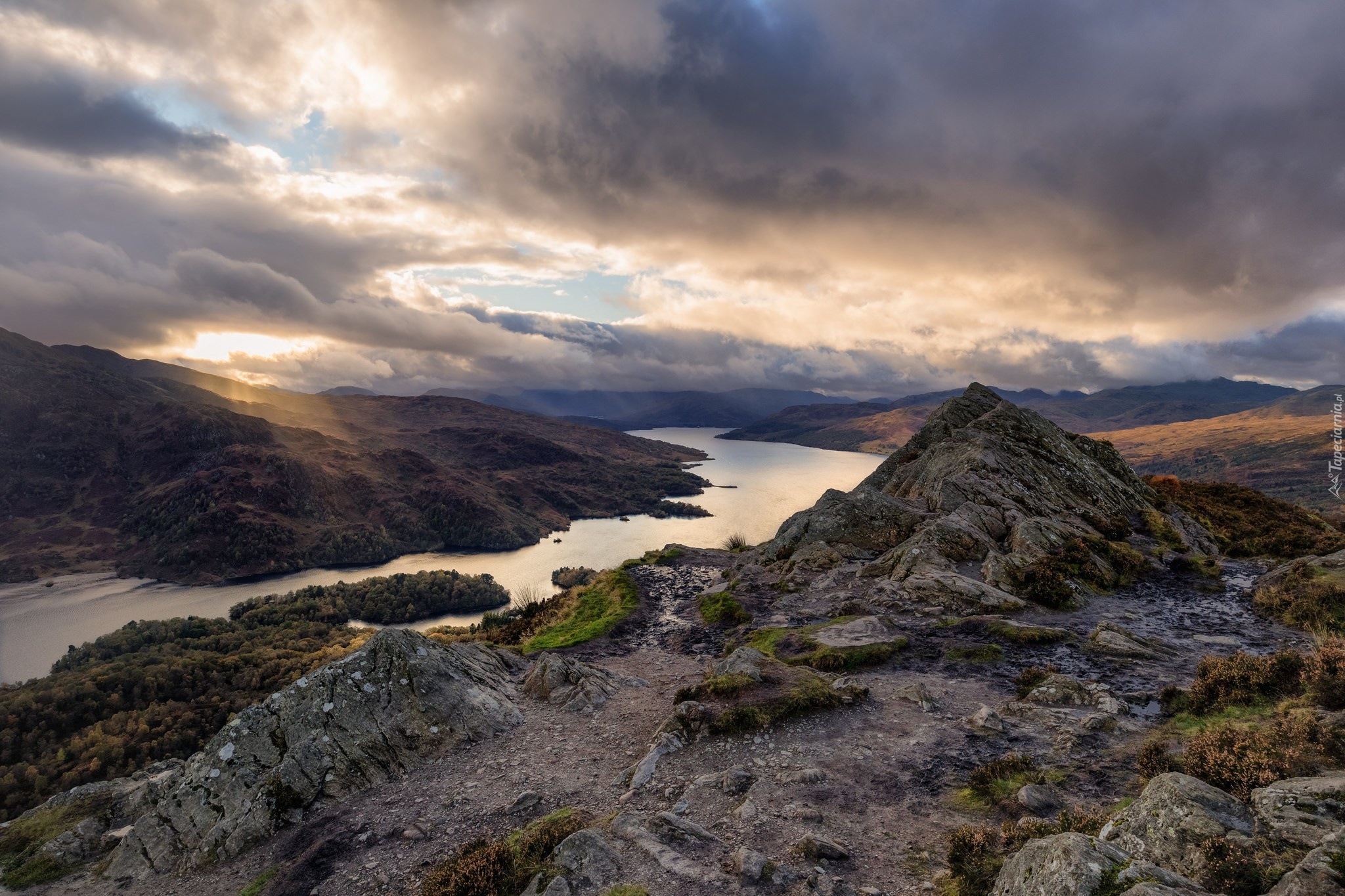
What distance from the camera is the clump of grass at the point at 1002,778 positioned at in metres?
10.4

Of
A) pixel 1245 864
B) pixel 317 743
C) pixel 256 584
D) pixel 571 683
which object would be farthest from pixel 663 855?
pixel 256 584

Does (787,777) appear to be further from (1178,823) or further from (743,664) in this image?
(1178,823)

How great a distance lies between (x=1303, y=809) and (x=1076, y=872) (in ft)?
9.91

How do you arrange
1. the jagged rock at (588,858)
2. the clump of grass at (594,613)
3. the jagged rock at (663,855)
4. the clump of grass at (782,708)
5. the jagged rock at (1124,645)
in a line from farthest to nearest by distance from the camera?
the clump of grass at (594,613) < the jagged rock at (1124,645) < the clump of grass at (782,708) < the jagged rock at (588,858) < the jagged rock at (663,855)

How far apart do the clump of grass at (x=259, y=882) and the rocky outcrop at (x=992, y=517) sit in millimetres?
22978

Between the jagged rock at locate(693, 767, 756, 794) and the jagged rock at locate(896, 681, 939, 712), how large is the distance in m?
5.89

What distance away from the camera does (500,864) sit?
9938mm

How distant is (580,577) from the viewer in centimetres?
10656

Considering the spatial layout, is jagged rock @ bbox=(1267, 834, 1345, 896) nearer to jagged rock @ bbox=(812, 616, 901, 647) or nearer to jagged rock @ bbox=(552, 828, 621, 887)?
jagged rock @ bbox=(552, 828, 621, 887)

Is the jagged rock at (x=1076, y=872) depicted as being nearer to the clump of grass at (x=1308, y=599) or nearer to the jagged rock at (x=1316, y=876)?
the jagged rock at (x=1316, y=876)

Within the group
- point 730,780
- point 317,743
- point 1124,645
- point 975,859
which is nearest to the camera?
point 975,859

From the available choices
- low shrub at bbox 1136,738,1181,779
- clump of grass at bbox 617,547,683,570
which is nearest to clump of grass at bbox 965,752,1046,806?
low shrub at bbox 1136,738,1181,779

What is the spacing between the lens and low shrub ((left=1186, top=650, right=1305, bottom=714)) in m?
11.1

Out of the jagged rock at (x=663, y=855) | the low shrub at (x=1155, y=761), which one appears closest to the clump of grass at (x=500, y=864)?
the jagged rock at (x=663, y=855)
